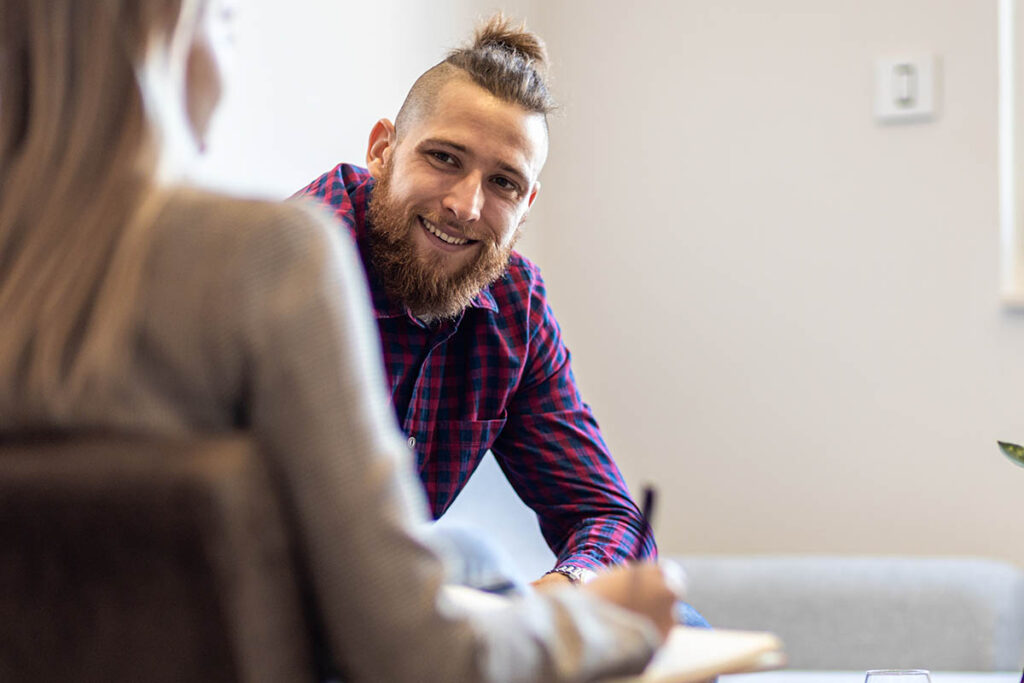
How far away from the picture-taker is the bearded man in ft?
5.74

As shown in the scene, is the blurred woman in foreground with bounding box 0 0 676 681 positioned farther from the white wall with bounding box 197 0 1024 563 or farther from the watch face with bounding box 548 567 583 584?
the white wall with bounding box 197 0 1024 563

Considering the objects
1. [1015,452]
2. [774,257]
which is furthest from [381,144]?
[774,257]

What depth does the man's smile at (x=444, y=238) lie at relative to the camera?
1.81 metres

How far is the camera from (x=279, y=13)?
209 centimetres

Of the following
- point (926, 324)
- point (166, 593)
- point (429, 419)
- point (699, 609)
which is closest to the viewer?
point (166, 593)

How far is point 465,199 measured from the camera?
1798mm

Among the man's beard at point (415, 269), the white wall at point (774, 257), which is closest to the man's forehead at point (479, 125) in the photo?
the man's beard at point (415, 269)

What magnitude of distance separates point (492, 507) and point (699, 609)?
0.63 m

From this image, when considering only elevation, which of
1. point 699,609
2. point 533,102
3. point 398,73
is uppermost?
point 398,73

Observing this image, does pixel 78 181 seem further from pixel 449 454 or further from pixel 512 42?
pixel 512 42

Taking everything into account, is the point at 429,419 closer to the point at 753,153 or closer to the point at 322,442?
the point at 322,442

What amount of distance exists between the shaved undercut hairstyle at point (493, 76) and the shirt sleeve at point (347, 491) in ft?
3.93

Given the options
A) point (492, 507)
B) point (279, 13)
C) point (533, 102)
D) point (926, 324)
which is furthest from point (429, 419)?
point (926, 324)

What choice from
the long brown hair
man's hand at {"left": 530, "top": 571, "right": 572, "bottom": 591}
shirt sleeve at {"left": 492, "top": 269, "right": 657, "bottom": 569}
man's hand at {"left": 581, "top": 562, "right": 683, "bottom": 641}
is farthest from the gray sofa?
the long brown hair
